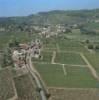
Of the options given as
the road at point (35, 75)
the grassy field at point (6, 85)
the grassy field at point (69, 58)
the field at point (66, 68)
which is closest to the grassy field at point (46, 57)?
the field at point (66, 68)

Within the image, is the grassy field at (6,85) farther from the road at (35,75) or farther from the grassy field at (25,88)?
the road at (35,75)

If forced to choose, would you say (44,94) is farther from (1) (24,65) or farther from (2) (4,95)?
(1) (24,65)

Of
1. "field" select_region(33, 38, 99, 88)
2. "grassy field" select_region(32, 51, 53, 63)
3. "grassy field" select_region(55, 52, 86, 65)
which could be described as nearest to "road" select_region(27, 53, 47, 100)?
"field" select_region(33, 38, 99, 88)

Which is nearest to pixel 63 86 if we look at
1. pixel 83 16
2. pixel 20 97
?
pixel 20 97

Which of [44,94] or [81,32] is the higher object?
[44,94]

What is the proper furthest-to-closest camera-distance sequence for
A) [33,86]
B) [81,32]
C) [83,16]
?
[83,16] < [81,32] < [33,86]

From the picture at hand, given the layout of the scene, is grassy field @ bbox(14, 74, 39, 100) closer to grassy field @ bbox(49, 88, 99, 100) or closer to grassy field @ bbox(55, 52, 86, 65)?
grassy field @ bbox(49, 88, 99, 100)

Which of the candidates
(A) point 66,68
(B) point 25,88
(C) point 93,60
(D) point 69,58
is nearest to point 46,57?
(D) point 69,58
